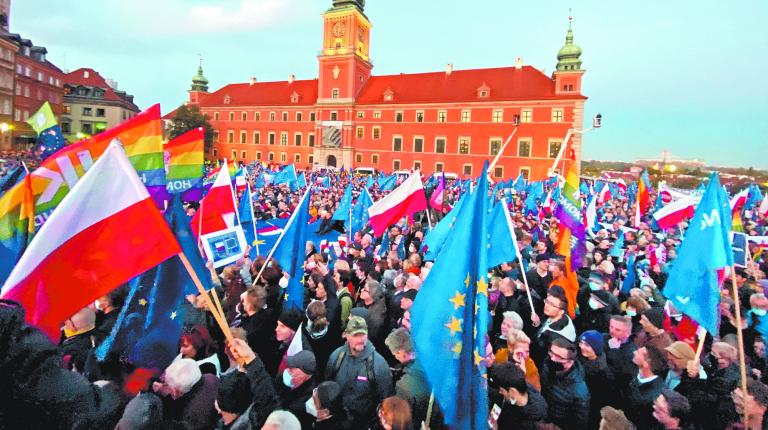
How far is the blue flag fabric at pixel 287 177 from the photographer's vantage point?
1845cm

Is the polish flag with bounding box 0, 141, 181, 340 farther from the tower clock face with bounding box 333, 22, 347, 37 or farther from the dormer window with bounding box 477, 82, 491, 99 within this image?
the tower clock face with bounding box 333, 22, 347, 37

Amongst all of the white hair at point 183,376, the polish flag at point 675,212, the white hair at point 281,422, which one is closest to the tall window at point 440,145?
the polish flag at point 675,212

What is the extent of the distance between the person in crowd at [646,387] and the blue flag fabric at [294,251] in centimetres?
351

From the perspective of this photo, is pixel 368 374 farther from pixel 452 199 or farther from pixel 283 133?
pixel 283 133

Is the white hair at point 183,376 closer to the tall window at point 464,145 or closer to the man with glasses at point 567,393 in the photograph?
the man with glasses at point 567,393

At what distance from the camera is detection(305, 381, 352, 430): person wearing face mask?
2623mm

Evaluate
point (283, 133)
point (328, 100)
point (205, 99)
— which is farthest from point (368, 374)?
point (205, 99)

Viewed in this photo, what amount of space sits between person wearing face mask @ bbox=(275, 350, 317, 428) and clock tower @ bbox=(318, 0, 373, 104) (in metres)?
51.2

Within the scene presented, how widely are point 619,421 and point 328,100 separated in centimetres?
5363

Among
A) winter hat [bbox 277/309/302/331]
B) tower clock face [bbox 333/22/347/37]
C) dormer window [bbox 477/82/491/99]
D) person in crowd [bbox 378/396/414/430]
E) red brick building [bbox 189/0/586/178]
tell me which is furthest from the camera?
tower clock face [bbox 333/22/347/37]

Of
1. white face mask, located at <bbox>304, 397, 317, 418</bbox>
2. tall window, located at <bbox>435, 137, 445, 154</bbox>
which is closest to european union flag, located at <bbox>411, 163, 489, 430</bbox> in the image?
white face mask, located at <bbox>304, 397, 317, 418</bbox>

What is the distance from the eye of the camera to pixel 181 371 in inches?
105

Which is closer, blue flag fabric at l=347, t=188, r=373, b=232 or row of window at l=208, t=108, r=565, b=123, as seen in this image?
blue flag fabric at l=347, t=188, r=373, b=232

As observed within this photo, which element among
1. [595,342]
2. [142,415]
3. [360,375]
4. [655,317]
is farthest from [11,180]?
[655,317]
